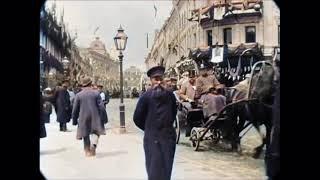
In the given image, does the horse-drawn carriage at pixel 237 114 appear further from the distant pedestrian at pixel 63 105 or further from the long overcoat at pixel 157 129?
the distant pedestrian at pixel 63 105

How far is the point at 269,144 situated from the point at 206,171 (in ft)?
1.44

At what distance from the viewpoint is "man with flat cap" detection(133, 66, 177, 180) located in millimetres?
4613

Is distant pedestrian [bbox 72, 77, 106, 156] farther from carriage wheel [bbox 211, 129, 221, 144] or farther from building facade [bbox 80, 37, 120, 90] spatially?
carriage wheel [bbox 211, 129, 221, 144]

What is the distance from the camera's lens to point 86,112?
15.7ft

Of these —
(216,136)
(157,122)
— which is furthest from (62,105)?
(216,136)

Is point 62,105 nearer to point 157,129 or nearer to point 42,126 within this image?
point 42,126

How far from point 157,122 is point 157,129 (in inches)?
1.9

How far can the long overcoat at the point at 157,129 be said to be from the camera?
461 cm

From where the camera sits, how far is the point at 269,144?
4832 mm

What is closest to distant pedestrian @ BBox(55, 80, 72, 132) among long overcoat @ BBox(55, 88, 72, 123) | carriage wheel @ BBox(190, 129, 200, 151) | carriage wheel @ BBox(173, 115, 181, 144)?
long overcoat @ BBox(55, 88, 72, 123)

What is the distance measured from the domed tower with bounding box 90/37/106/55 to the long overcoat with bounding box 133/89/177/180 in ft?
1.39
